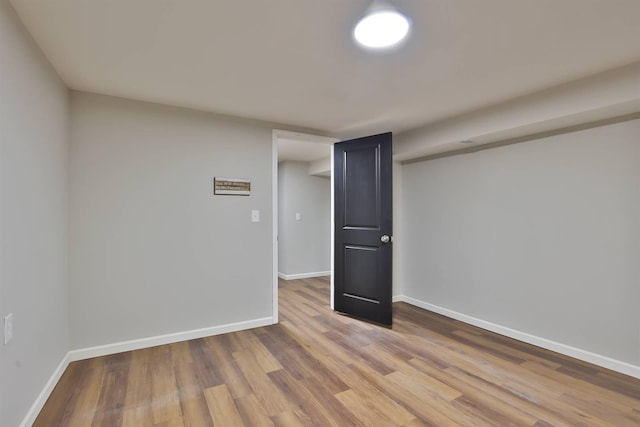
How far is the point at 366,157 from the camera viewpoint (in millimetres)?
3416

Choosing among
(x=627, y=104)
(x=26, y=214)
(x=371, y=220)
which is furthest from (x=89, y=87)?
(x=627, y=104)

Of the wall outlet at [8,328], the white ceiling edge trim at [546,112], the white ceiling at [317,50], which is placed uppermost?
the white ceiling at [317,50]

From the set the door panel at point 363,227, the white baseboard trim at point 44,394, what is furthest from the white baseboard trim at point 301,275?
the white baseboard trim at point 44,394

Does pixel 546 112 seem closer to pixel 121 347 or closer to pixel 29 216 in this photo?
pixel 29 216

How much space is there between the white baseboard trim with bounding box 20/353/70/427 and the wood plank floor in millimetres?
39

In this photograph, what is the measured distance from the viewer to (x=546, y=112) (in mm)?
2412

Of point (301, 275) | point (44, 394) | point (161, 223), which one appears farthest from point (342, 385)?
point (301, 275)

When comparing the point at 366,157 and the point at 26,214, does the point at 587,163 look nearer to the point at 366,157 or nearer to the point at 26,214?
the point at 366,157

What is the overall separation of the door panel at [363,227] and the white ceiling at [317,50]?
725mm

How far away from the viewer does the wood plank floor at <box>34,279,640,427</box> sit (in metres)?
1.79

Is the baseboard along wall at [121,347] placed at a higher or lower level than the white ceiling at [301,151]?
lower

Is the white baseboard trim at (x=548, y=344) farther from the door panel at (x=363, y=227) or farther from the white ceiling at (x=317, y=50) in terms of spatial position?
the white ceiling at (x=317, y=50)

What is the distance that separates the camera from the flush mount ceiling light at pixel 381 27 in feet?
4.79

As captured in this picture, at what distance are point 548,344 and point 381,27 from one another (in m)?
2.88
